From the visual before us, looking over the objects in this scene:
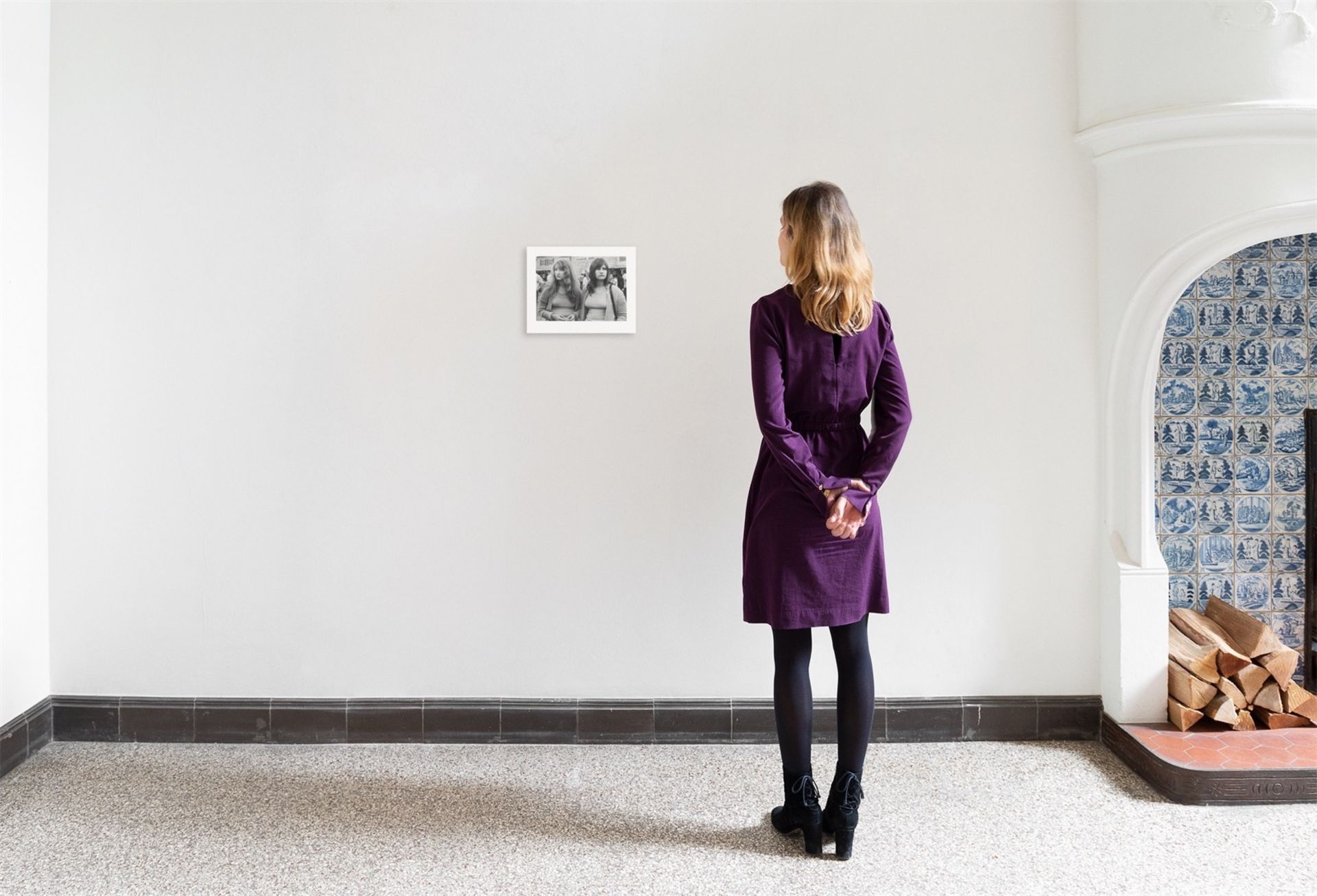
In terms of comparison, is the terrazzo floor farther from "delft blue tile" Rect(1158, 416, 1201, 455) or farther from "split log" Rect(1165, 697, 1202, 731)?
"delft blue tile" Rect(1158, 416, 1201, 455)

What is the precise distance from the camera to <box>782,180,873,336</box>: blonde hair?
224cm

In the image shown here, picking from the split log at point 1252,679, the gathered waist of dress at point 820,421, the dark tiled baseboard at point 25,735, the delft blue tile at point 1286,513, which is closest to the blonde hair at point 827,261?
the gathered waist of dress at point 820,421

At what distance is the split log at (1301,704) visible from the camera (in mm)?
2955

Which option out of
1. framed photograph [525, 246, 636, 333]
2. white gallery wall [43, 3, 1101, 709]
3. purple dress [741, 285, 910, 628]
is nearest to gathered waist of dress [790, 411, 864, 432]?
purple dress [741, 285, 910, 628]

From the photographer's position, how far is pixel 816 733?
311 cm

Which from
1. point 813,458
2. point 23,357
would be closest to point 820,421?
point 813,458

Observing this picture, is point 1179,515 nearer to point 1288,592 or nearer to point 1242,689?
point 1288,592

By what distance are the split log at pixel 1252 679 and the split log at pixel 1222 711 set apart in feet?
0.28

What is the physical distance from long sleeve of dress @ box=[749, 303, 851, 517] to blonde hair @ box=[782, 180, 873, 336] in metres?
0.12

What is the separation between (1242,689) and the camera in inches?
118

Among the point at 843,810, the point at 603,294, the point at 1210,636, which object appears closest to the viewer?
the point at 843,810

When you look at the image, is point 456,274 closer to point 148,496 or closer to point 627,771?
point 148,496

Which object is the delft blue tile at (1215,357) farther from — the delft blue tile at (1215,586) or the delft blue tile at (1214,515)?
the delft blue tile at (1215,586)

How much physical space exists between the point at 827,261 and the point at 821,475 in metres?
0.55
